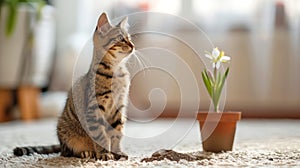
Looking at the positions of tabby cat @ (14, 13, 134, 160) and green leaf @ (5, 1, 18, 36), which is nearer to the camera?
tabby cat @ (14, 13, 134, 160)

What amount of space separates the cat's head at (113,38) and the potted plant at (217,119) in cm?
25

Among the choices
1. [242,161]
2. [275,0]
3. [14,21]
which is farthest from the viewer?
[275,0]

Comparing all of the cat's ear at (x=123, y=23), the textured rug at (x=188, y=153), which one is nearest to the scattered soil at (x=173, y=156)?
the textured rug at (x=188, y=153)

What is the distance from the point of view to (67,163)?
4.18 feet

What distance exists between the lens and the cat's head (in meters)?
1.33

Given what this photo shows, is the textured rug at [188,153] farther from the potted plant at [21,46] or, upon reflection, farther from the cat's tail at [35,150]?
the potted plant at [21,46]

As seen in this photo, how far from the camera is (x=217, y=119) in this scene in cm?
141

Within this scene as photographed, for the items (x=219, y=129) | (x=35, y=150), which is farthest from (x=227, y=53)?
(x=35, y=150)

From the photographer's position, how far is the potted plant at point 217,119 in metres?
1.42

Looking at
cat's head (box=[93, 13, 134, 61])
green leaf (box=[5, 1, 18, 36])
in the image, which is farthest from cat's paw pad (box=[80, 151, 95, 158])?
green leaf (box=[5, 1, 18, 36])

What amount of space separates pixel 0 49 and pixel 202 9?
57.5 inches

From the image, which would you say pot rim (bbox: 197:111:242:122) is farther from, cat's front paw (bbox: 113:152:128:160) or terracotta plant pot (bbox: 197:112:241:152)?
cat's front paw (bbox: 113:152:128:160)

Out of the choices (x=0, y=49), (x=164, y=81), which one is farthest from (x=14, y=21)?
(x=164, y=81)

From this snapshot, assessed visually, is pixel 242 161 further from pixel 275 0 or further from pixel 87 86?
pixel 275 0
